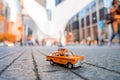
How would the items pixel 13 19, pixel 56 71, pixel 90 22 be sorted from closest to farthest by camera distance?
pixel 56 71 < pixel 13 19 < pixel 90 22

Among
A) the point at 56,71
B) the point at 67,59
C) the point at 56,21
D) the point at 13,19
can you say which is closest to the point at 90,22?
the point at 56,21

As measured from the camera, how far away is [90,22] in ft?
176

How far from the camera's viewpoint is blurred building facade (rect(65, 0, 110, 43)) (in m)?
45.1

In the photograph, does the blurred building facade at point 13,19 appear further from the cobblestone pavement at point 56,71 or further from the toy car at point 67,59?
the toy car at point 67,59

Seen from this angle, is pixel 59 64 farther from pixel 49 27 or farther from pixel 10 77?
pixel 49 27

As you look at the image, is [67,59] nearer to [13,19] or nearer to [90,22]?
[13,19]

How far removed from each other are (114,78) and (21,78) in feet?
4.18

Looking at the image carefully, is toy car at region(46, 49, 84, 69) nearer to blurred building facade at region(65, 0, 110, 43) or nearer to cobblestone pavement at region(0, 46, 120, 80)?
cobblestone pavement at region(0, 46, 120, 80)

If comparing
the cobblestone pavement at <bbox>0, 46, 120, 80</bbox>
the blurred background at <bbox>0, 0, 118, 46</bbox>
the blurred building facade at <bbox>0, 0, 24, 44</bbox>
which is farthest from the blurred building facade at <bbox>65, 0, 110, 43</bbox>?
the cobblestone pavement at <bbox>0, 46, 120, 80</bbox>

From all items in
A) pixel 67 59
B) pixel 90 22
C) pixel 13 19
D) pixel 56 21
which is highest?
pixel 90 22

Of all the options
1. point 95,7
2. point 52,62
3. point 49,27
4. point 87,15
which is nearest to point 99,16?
point 95,7

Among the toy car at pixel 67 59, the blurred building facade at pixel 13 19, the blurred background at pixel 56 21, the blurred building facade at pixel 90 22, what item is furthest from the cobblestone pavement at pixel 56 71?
the blurred building facade at pixel 90 22

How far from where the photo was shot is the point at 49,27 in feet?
128

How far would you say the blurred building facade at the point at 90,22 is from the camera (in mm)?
45062
